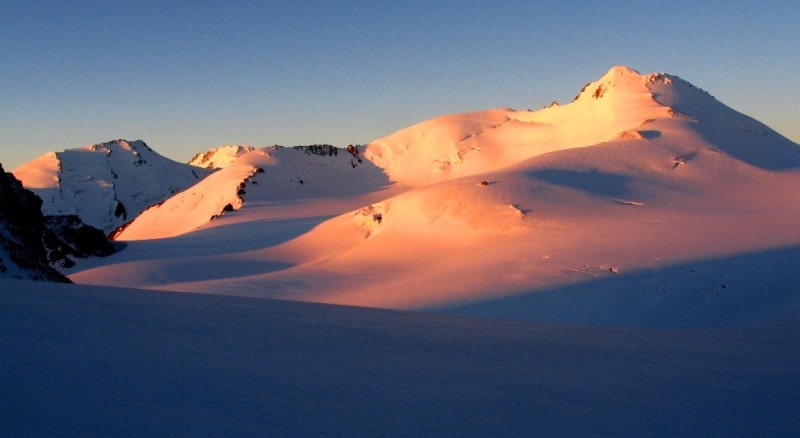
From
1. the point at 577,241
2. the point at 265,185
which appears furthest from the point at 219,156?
the point at 577,241

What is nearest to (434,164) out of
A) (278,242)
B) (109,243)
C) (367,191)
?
(367,191)

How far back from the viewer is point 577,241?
17.1 m

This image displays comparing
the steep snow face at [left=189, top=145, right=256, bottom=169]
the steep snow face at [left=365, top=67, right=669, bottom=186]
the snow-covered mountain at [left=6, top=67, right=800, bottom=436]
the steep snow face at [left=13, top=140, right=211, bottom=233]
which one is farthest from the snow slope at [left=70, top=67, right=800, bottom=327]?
the steep snow face at [left=189, top=145, right=256, bottom=169]

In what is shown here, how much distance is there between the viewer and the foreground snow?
8.28 ft

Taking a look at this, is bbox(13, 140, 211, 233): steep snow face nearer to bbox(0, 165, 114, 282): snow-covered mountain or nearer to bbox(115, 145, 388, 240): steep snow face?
bbox(115, 145, 388, 240): steep snow face

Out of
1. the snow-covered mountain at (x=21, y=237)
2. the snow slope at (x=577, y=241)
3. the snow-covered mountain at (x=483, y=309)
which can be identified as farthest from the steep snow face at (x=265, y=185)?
the snow-covered mountain at (x=21, y=237)

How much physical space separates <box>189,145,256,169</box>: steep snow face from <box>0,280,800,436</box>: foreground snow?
275 feet

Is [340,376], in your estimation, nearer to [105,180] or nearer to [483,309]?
[483,309]

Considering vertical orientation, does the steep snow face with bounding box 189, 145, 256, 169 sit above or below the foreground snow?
above

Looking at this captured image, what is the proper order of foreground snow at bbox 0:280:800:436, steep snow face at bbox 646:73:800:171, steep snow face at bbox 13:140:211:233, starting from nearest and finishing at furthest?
foreground snow at bbox 0:280:800:436, steep snow face at bbox 646:73:800:171, steep snow face at bbox 13:140:211:233

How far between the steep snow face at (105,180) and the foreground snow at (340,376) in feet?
221

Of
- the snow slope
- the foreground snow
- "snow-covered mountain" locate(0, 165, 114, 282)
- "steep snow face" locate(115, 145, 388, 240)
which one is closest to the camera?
the foreground snow

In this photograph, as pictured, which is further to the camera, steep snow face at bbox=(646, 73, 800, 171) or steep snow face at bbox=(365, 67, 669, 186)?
steep snow face at bbox=(365, 67, 669, 186)

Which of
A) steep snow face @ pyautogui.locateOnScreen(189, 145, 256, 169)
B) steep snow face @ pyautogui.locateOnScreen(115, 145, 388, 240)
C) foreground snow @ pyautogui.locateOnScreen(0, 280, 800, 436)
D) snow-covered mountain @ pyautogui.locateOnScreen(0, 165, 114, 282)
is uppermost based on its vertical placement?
steep snow face @ pyautogui.locateOnScreen(189, 145, 256, 169)
